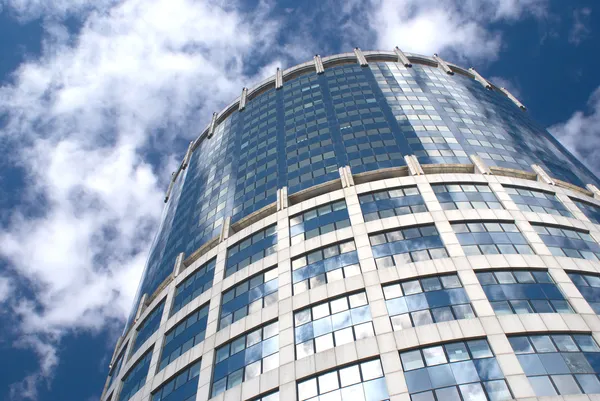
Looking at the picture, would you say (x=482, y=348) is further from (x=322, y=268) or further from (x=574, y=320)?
(x=322, y=268)

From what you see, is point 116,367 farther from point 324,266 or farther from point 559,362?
point 559,362

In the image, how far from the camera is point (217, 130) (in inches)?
3356

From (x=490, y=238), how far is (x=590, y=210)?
1455cm

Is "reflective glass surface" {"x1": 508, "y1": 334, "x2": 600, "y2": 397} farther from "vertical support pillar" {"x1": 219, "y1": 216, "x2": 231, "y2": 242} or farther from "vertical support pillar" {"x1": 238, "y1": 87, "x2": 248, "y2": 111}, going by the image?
"vertical support pillar" {"x1": 238, "y1": 87, "x2": 248, "y2": 111}

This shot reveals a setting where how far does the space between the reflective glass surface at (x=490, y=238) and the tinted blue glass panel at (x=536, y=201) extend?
420 centimetres

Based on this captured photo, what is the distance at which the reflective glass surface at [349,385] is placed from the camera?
30.5 m

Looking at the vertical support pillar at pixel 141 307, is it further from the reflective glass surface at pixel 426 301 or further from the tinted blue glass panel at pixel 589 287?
the tinted blue glass panel at pixel 589 287

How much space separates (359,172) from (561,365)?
2765cm

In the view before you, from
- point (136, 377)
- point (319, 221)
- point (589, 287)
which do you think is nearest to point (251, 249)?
point (319, 221)

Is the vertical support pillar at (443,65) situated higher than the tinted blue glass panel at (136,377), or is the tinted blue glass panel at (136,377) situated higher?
the vertical support pillar at (443,65)

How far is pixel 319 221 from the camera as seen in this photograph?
4681 centimetres

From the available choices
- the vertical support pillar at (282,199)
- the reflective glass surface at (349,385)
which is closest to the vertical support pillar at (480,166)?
the vertical support pillar at (282,199)

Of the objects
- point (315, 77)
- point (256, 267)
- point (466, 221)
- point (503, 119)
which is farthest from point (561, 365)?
point (315, 77)

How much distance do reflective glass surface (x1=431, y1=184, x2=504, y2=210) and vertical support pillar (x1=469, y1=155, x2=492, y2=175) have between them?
239 centimetres
